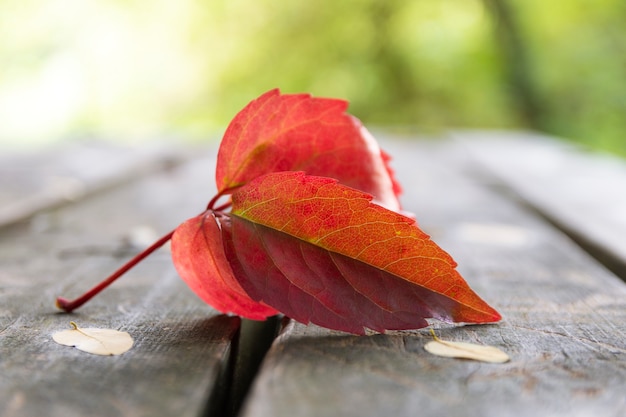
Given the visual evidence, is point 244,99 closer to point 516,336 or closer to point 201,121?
point 201,121

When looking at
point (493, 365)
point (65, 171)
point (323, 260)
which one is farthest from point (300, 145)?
point (65, 171)

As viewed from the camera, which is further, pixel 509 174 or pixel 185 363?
pixel 509 174

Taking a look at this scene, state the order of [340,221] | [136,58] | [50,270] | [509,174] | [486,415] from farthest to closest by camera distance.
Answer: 1. [136,58]
2. [509,174]
3. [50,270]
4. [340,221]
5. [486,415]

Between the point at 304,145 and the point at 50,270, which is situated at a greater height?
the point at 304,145

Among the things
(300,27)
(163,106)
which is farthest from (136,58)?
(300,27)

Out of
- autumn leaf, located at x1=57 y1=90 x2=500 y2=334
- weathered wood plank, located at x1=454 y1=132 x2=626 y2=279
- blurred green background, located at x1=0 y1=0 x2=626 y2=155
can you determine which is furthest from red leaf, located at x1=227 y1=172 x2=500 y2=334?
blurred green background, located at x1=0 y1=0 x2=626 y2=155
